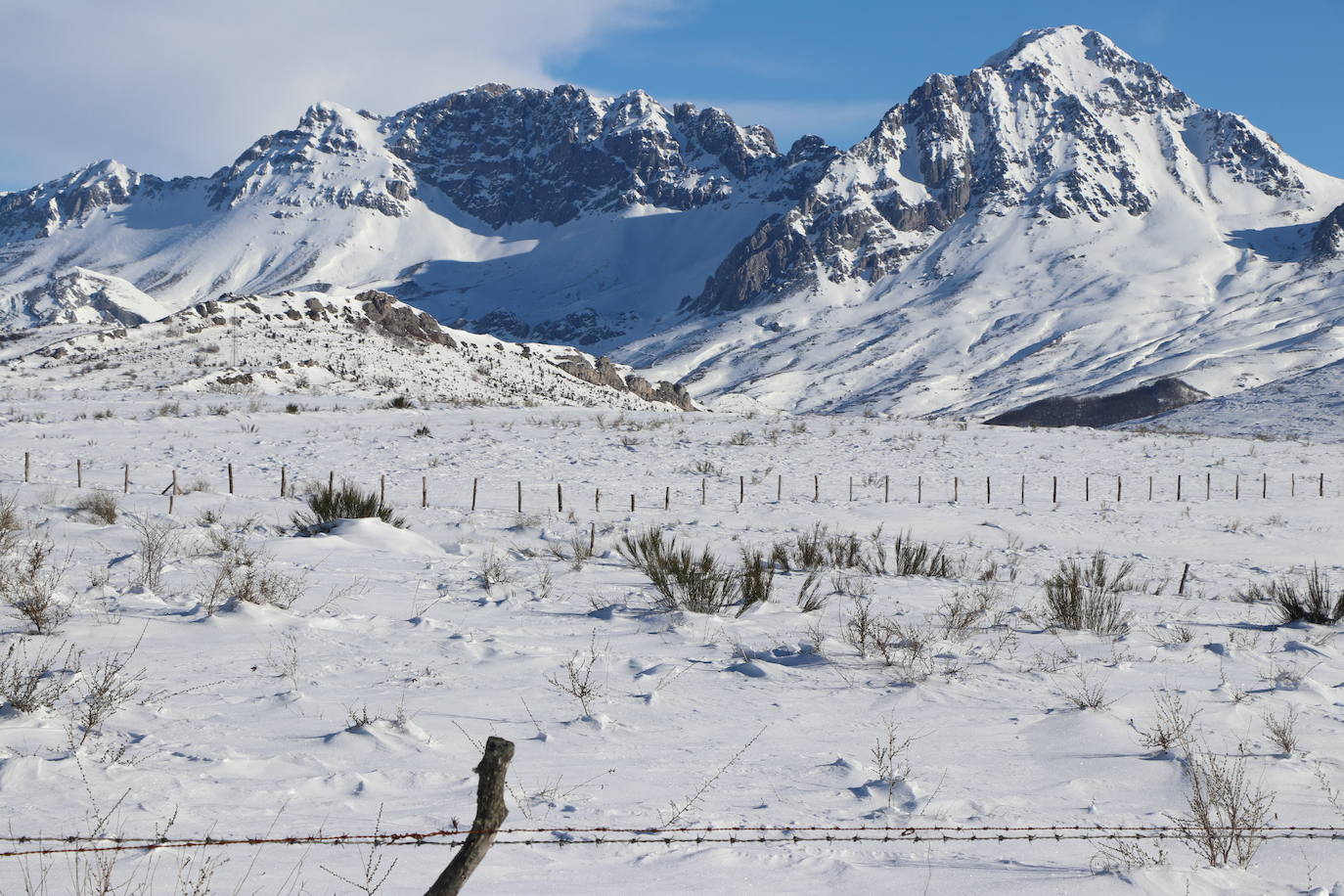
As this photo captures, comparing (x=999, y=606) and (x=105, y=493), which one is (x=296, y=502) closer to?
(x=105, y=493)

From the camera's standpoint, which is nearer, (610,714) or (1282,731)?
(1282,731)

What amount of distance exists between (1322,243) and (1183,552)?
694 ft

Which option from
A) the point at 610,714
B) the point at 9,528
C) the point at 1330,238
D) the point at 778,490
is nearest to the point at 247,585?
the point at 610,714

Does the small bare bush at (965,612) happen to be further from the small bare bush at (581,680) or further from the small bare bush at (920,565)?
the small bare bush at (581,680)

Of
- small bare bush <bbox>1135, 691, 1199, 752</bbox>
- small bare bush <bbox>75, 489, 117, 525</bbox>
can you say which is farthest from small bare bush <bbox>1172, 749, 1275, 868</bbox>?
small bare bush <bbox>75, 489, 117, 525</bbox>

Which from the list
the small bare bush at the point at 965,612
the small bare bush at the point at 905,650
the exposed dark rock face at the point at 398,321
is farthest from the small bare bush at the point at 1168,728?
the exposed dark rock face at the point at 398,321

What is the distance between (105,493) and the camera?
1253cm

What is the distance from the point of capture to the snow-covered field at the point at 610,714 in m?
3.46

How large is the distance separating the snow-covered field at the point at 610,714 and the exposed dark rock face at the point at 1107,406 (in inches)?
3500

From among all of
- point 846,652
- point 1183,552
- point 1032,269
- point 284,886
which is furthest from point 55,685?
point 1032,269

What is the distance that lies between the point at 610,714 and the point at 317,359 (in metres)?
51.8

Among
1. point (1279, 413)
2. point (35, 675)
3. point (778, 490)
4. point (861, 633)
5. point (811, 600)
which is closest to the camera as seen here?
point (35, 675)

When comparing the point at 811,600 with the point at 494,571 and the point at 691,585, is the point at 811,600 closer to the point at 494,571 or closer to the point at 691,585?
the point at 691,585

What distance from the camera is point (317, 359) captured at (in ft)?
173
